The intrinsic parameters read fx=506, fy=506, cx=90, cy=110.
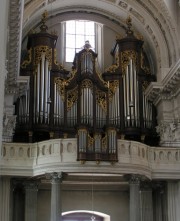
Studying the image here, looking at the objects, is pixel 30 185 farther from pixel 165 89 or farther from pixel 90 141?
pixel 165 89

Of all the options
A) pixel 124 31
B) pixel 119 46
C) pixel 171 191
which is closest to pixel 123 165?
pixel 171 191

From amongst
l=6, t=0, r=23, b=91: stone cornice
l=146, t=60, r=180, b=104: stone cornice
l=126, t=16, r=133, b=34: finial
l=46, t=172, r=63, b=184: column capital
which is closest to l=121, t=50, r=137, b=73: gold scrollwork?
l=126, t=16, r=133, b=34: finial

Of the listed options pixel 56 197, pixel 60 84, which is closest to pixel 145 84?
pixel 60 84

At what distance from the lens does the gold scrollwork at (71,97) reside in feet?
65.2

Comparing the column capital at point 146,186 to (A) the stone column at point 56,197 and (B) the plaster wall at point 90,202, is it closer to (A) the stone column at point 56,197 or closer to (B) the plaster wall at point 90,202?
(B) the plaster wall at point 90,202

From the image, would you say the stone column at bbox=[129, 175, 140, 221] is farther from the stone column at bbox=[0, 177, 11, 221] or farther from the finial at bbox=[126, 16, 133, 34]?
the finial at bbox=[126, 16, 133, 34]

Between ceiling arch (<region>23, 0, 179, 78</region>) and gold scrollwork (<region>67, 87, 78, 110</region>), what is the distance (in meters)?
3.50

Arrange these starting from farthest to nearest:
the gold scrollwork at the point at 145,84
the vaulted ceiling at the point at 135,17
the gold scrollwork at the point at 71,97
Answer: the gold scrollwork at the point at 145,84 < the vaulted ceiling at the point at 135,17 < the gold scrollwork at the point at 71,97

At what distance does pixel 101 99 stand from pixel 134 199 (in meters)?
4.45

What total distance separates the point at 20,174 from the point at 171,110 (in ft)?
21.9

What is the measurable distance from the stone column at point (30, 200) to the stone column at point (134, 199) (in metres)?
3.76

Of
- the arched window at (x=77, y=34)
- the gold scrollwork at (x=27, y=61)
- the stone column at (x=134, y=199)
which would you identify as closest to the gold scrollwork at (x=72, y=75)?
the gold scrollwork at (x=27, y=61)

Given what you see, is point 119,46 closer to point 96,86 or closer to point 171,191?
point 96,86

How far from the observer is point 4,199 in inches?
704
